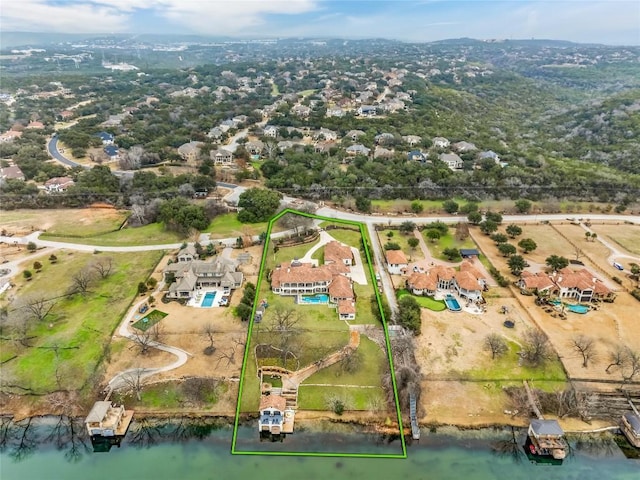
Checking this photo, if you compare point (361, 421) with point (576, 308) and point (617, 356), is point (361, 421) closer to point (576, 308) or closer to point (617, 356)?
point (617, 356)

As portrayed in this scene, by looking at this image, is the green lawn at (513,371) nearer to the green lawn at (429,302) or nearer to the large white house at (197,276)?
the green lawn at (429,302)

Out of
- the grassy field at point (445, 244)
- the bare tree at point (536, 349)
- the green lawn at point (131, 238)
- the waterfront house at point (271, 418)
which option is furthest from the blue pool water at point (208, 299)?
the bare tree at point (536, 349)

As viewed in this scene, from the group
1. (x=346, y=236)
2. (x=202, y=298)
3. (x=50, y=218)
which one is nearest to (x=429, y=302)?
(x=346, y=236)

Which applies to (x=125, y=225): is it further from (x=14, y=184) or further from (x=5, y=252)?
(x=14, y=184)

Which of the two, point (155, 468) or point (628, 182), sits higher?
point (628, 182)

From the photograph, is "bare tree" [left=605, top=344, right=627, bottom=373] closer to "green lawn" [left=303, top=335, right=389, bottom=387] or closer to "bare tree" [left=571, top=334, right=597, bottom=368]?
"bare tree" [left=571, top=334, right=597, bottom=368]

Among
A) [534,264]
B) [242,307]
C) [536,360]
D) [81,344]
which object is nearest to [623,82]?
[534,264]
